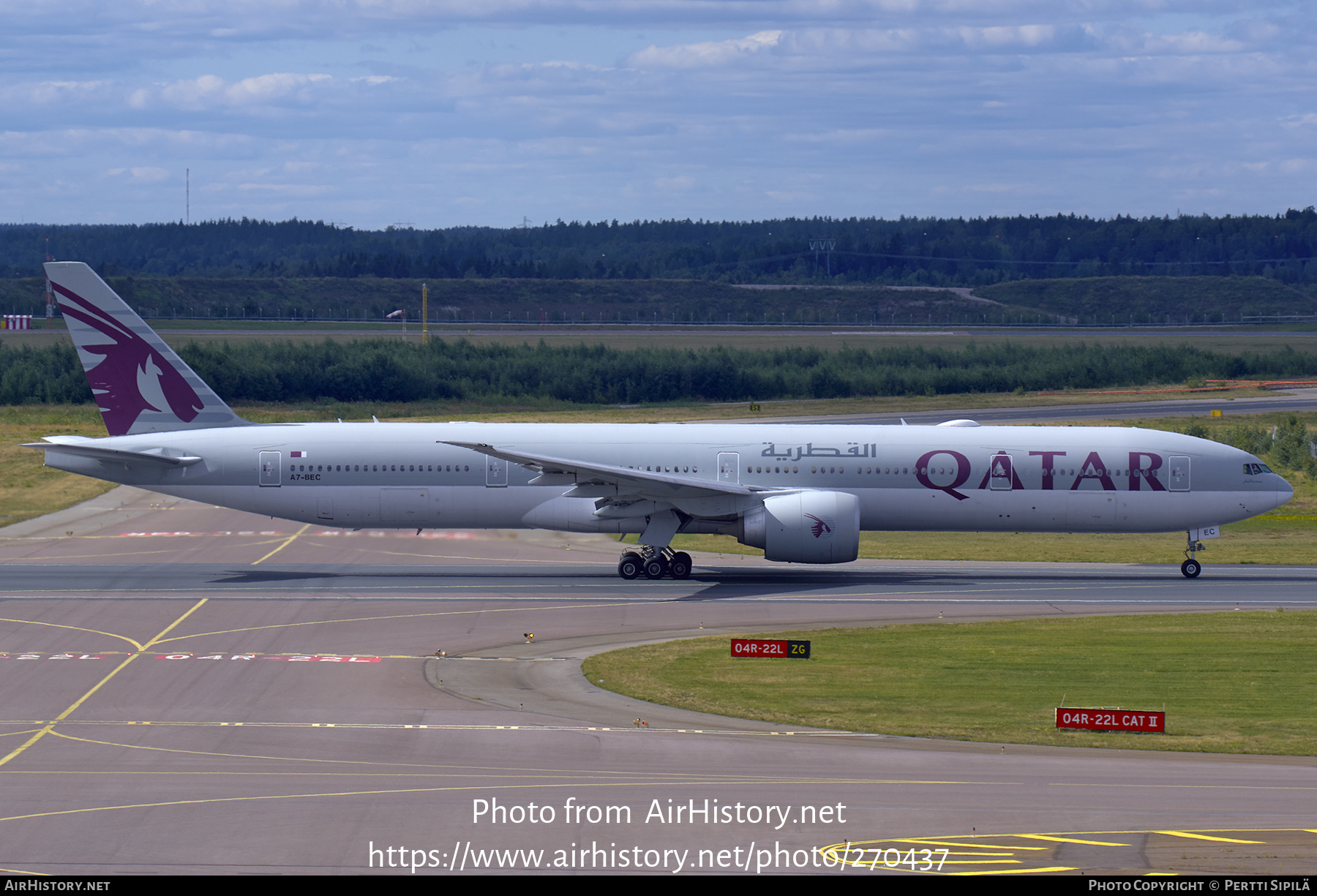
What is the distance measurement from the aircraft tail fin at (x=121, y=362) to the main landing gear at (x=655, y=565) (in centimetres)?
1429

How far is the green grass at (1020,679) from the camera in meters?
22.7

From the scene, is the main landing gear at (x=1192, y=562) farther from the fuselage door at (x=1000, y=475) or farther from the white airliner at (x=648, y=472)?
the fuselage door at (x=1000, y=475)

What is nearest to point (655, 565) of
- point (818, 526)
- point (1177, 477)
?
point (818, 526)

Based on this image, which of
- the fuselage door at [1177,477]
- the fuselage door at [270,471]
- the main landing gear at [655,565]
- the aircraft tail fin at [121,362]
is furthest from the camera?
the aircraft tail fin at [121,362]

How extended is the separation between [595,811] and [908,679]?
10.2m

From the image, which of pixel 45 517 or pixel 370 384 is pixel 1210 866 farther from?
pixel 370 384

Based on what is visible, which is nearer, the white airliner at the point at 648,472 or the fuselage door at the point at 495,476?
the white airliner at the point at 648,472

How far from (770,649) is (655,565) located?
36.6 feet

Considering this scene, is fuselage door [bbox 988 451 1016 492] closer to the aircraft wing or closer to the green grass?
the aircraft wing

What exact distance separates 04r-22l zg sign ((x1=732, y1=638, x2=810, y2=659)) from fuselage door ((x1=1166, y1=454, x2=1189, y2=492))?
16906mm

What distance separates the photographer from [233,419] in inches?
1661

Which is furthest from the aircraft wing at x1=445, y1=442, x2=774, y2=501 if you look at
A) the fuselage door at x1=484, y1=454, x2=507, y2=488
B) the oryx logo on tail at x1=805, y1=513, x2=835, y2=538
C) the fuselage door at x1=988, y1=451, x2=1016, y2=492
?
the fuselage door at x1=988, y1=451, x2=1016, y2=492

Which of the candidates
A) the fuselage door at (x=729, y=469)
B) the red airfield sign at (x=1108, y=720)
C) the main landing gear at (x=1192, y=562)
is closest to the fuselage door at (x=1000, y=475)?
the main landing gear at (x=1192, y=562)

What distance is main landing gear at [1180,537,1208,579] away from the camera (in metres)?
39.5
